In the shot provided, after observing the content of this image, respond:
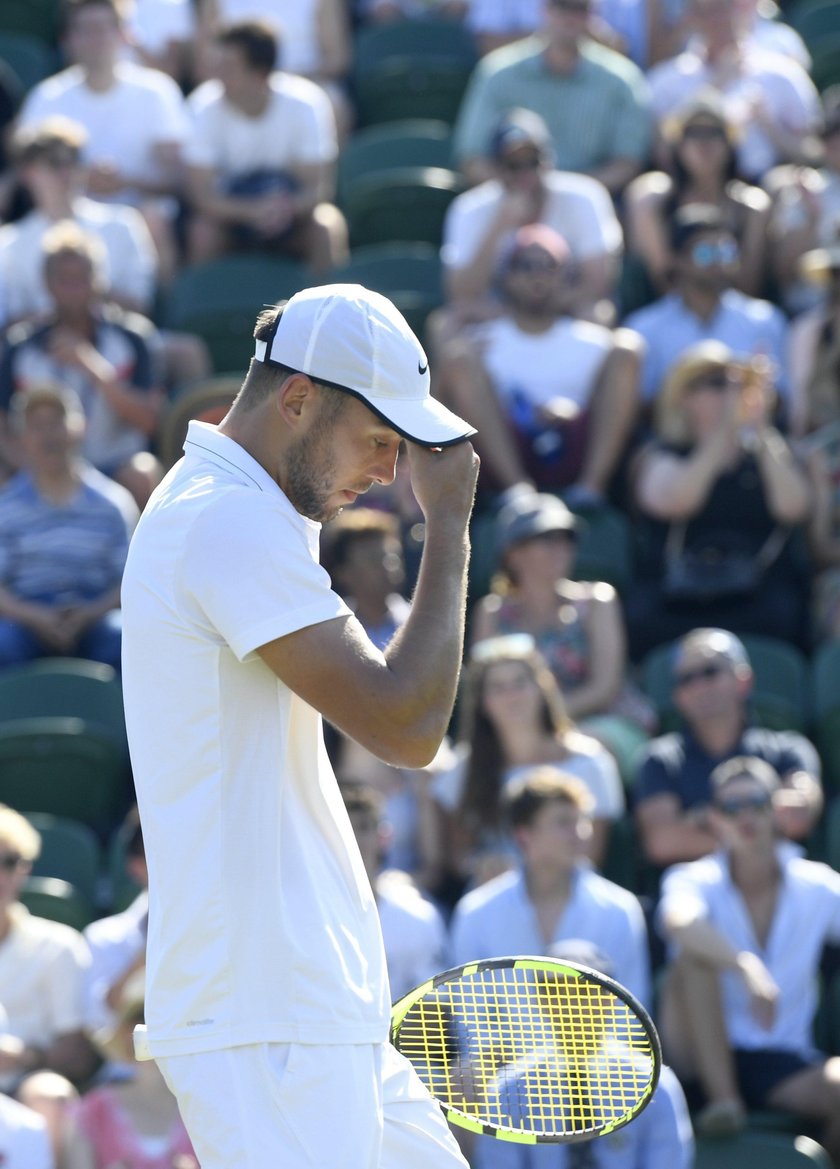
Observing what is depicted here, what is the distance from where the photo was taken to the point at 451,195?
10320 millimetres

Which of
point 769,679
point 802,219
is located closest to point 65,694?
point 769,679

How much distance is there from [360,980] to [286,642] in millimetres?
482

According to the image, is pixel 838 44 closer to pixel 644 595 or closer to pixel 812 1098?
pixel 644 595

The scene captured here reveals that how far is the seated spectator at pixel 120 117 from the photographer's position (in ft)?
33.4

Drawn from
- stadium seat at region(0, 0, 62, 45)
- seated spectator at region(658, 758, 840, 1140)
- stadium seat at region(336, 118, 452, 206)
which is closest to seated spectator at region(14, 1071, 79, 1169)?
seated spectator at region(658, 758, 840, 1140)

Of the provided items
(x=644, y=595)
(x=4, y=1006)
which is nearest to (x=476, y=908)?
(x=4, y=1006)

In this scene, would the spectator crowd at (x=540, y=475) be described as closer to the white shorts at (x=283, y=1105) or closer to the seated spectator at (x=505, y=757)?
the seated spectator at (x=505, y=757)

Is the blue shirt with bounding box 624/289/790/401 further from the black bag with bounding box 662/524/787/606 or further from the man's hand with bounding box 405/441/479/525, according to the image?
the man's hand with bounding box 405/441/479/525

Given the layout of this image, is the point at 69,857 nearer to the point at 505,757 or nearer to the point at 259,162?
the point at 505,757

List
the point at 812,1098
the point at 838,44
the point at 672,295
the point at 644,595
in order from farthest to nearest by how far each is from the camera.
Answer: the point at 838,44 < the point at 672,295 < the point at 644,595 < the point at 812,1098

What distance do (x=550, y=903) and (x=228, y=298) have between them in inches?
166

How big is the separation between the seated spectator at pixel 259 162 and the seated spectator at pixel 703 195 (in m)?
1.49

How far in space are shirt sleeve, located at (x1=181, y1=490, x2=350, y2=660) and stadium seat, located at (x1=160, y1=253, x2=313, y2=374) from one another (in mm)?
6707

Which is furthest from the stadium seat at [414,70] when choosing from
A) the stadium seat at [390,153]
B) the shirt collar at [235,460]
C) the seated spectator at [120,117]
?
the shirt collar at [235,460]
